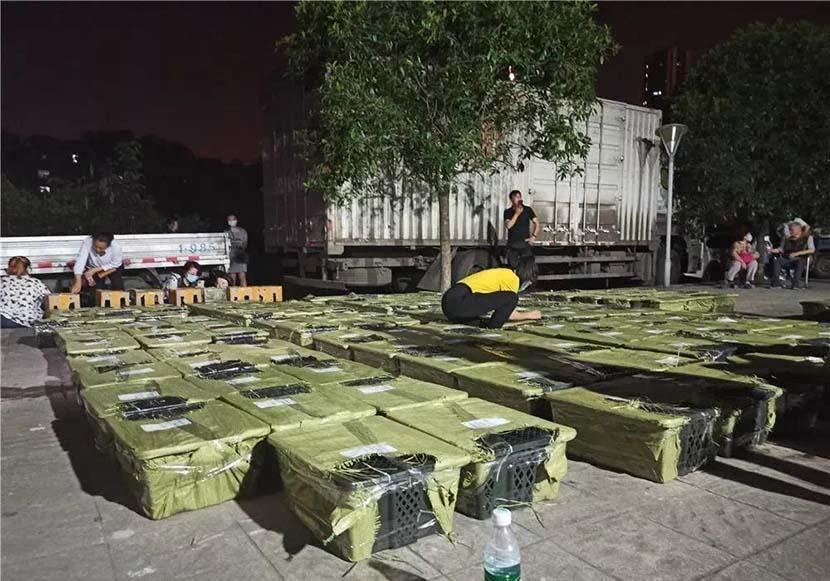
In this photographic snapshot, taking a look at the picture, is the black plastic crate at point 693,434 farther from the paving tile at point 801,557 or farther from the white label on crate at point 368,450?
the white label on crate at point 368,450

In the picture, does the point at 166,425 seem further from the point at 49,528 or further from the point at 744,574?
the point at 744,574

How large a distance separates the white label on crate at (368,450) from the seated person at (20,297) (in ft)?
26.0

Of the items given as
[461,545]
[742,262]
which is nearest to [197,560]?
[461,545]

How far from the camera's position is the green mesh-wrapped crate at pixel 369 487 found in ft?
7.89

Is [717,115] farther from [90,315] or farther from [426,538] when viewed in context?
[426,538]

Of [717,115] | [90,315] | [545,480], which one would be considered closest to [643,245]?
[717,115]

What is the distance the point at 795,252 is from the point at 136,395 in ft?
48.4

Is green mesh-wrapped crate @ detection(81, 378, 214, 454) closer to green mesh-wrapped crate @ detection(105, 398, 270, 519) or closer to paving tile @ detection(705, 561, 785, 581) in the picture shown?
green mesh-wrapped crate @ detection(105, 398, 270, 519)

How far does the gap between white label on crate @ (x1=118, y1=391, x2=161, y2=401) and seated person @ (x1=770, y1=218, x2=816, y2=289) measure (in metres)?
14.4

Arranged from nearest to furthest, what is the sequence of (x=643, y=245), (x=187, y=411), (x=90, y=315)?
(x=187, y=411) → (x=90, y=315) → (x=643, y=245)

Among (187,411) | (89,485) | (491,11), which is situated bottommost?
(89,485)

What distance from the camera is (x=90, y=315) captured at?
766 centimetres

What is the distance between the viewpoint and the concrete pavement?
2.47m

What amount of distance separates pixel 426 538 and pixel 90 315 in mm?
6449
